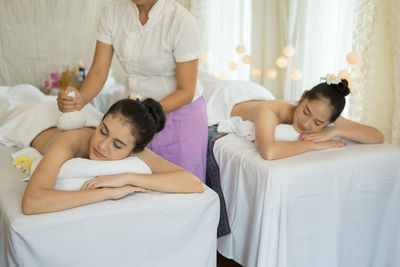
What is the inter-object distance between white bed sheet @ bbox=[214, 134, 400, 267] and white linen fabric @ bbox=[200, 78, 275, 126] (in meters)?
0.54

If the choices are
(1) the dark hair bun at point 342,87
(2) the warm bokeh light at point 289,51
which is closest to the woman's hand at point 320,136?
(1) the dark hair bun at point 342,87

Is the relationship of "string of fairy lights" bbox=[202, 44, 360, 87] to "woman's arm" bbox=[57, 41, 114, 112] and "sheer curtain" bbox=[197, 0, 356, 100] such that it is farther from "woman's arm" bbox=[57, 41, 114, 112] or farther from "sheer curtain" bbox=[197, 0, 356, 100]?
"woman's arm" bbox=[57, 41, 114, 112]

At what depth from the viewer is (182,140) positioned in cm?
181

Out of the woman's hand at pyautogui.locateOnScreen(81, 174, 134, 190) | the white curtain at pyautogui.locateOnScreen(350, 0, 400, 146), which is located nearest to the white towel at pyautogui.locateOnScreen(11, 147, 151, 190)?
the woman's hand at pyautogui.locateOnScreen(81, 174, 134, 190)

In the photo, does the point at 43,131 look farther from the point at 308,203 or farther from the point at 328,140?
the point at 328,140

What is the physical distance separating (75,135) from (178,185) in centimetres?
45

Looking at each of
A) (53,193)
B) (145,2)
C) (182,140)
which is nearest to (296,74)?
(182,140)

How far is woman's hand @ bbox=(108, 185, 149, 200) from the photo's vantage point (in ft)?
4.04

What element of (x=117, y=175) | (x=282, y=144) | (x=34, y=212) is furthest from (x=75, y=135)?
(x=282, y=144)

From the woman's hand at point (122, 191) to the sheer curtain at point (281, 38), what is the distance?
6.20ft

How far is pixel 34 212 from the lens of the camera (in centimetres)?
113

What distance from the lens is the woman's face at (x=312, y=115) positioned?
6.13 feet

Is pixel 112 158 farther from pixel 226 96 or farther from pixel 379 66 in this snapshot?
pixel 379 66

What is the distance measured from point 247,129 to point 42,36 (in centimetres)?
236
